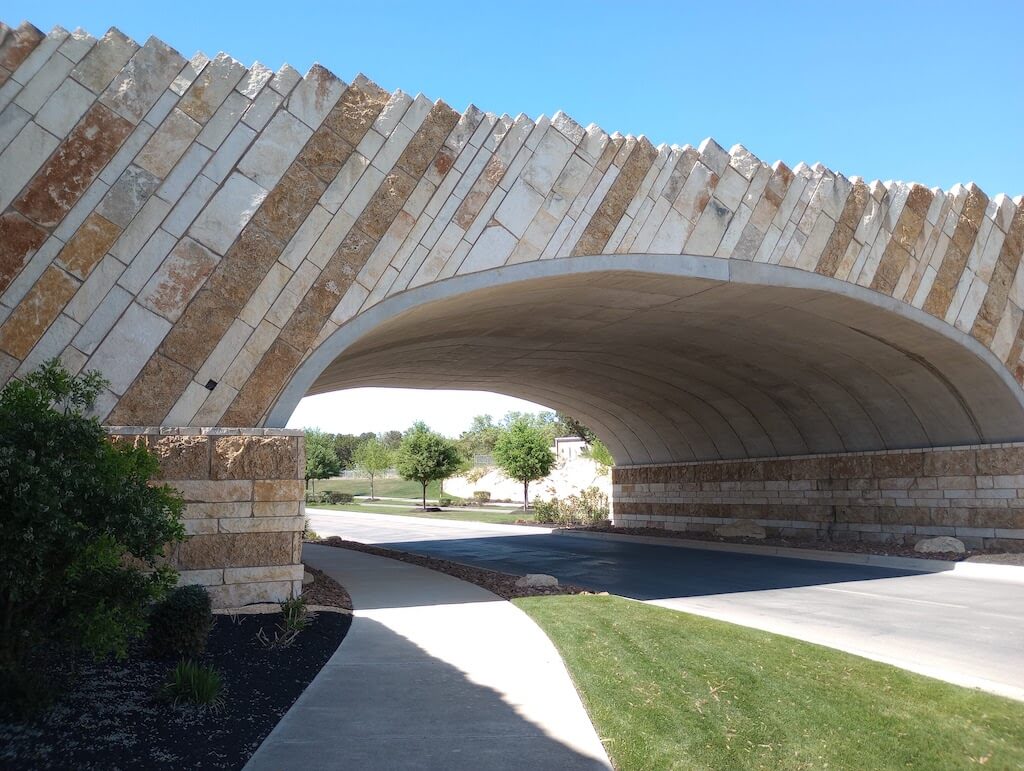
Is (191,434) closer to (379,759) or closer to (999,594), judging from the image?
(379,759)

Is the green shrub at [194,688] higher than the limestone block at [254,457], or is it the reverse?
the limestone block at [254,457]

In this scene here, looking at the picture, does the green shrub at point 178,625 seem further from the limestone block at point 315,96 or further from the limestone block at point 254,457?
the limestone block at point 315,96

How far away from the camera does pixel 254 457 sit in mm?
11297

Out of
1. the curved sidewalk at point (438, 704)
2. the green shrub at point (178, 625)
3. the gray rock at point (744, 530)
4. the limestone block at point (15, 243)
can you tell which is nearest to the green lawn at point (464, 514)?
the gray rock at point (744, 530)

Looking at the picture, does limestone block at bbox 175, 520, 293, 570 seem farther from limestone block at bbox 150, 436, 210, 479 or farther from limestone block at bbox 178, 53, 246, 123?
limestone block at bbox 178, 53, 246, 123

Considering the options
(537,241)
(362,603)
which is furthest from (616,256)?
Result: (362,603)

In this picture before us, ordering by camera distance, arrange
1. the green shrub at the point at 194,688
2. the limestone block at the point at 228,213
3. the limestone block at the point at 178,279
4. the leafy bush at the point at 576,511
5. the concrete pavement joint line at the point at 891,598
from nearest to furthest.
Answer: the green shrub at the point at 194,688, the limestone block at the point at 178,279, the limestone block at the point at 228,213, the concrete pavement joint line at the point at 891,598, the leafy bush at the point at 576,511

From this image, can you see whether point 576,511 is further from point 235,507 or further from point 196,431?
point 196,431

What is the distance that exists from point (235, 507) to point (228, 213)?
415 centimetres

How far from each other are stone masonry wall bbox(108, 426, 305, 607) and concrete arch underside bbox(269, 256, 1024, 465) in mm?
724

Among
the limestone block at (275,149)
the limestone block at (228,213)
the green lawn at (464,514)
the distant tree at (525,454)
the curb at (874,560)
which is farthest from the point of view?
the distant tree at (525,454)

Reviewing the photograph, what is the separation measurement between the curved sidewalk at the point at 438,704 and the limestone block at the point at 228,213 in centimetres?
564

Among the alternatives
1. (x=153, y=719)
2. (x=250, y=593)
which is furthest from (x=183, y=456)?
(x=153, y=719)

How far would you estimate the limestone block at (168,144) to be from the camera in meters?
11.2
